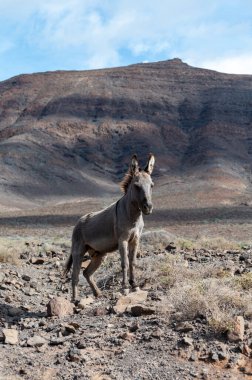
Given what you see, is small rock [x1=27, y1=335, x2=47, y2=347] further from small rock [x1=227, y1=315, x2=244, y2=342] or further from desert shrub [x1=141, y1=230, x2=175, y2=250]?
desert shrub [x1=141, y1=230, x2=175, y2=250]

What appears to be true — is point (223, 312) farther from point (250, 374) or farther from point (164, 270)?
point (164, 270)

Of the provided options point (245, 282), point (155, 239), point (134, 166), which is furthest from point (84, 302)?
point (155, 239)

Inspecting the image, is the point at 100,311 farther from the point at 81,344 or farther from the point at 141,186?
the point at 141,186

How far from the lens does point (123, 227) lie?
930 centimetres

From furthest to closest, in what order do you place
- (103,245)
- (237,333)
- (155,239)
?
1. (155,239)
2. (103,245)
3. (237,333)

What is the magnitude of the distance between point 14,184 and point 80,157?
1706 centimetres

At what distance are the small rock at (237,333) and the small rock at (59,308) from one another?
9.73 ft

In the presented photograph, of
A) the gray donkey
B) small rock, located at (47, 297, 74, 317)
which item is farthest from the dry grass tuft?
small rock, located at (47, 297, 74, 317)

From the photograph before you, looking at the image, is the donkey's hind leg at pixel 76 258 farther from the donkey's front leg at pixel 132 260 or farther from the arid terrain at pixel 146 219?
the donkey's front leg at pixel 132 260

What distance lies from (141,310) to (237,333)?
1.65 metres

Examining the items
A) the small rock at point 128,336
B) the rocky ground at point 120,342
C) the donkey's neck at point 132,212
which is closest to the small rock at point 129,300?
the rocky ground at point 120,342

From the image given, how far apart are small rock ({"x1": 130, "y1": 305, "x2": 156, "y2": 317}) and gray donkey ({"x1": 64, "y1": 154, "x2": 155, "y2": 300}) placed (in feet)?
4.37

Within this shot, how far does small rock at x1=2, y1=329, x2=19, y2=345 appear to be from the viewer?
734 cm

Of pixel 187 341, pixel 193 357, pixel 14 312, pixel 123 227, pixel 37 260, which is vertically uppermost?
pixel 123 227
